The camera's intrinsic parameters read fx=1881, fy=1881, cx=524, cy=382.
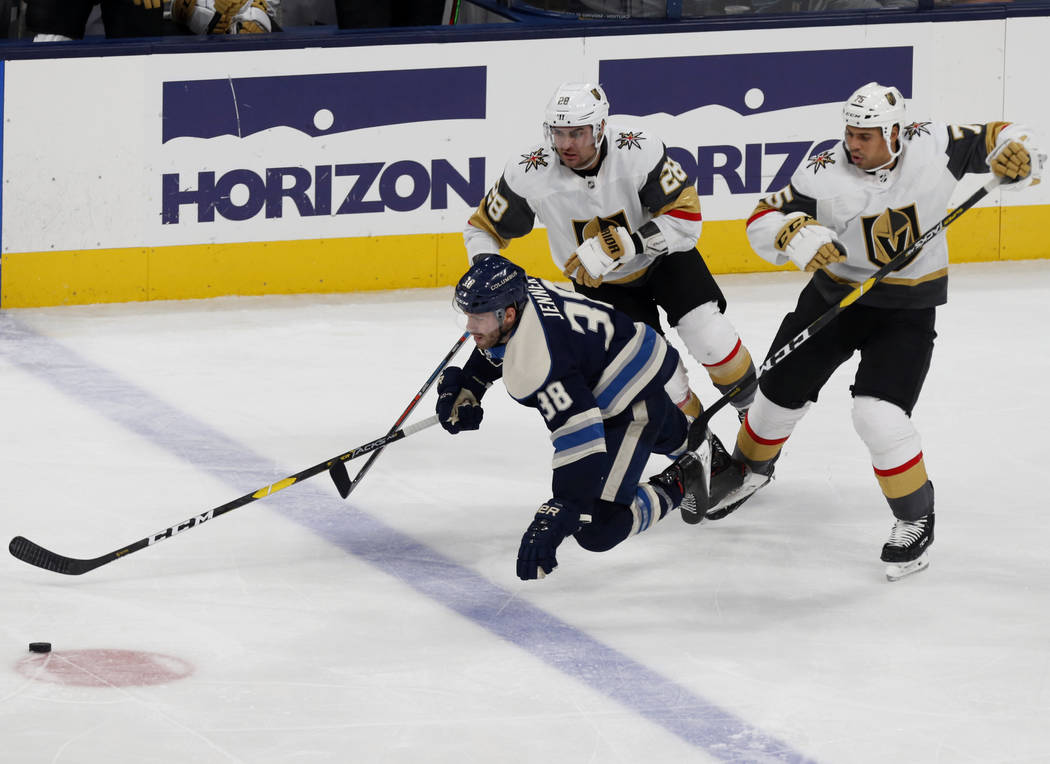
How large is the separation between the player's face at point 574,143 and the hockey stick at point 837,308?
693 mm

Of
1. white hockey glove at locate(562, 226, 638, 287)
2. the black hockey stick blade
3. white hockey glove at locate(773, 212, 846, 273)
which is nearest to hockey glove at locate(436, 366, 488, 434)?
the black hockey stick blade

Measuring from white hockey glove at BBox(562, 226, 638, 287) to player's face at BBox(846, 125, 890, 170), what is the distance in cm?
64

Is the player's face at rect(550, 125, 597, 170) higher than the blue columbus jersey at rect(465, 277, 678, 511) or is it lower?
higher

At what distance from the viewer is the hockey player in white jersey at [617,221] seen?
475cm

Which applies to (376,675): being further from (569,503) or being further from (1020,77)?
A: (1020,77)

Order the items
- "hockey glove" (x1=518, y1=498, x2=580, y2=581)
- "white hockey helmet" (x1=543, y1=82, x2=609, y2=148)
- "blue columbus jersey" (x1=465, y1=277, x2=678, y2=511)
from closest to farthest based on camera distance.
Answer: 1. "hockey glove" (x1=518, y1=498, x2=580, y2=581)
2. "blue columbus jersey" (x1=465, y1=277, x2=678, y2=511)
3. "white hockey helmet" (x1=543, y1=82, x2=609, y2=148)

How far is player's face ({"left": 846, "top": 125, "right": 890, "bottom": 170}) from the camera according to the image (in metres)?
4.34

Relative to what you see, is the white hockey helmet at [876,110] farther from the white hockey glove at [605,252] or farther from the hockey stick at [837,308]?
the white hockey glove at [605,252]

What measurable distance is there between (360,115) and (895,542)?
134 inches

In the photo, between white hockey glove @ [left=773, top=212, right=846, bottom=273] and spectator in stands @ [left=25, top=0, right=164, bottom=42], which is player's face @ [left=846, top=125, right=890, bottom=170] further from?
spectator in stands @ [left=25, top=0, right=164, bottom=42]

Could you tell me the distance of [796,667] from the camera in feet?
12.7

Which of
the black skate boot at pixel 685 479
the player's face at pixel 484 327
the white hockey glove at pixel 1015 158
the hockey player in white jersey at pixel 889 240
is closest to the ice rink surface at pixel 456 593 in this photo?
the black skate boot at pixel 685 479

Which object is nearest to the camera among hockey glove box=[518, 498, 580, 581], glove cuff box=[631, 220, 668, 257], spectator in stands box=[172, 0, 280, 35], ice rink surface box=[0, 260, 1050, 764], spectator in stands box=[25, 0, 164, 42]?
ice rink surface box=[0, 260, 1050, 764]

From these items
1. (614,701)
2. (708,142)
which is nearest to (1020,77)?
(708,142)
